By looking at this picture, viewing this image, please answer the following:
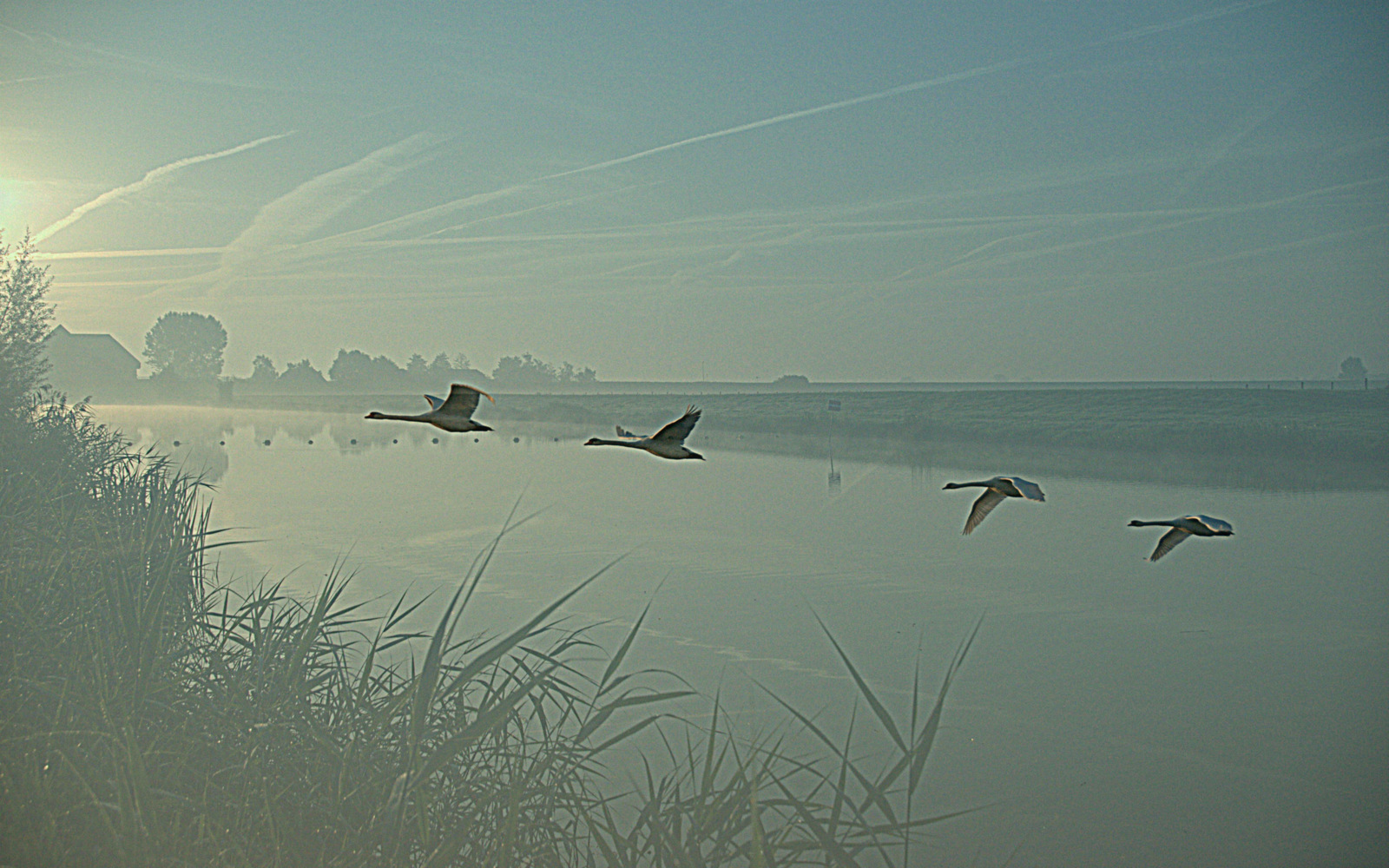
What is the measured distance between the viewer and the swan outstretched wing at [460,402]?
2.85 metres

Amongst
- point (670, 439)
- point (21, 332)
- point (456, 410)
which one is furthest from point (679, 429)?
point (21, 332)

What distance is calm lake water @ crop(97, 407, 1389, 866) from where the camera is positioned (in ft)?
25.7

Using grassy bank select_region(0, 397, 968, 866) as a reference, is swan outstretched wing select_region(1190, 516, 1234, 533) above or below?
above

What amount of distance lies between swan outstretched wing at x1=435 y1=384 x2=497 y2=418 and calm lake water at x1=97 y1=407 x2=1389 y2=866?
105cm

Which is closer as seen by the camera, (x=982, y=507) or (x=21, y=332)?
(x=982, y=507)

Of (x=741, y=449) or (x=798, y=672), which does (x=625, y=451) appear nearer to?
(x=741, y=449)

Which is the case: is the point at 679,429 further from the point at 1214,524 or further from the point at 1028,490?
the point at 1214,524

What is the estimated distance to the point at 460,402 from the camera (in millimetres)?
2902

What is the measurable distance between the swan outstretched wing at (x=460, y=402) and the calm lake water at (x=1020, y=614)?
1047 mm

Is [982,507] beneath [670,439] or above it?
beneath

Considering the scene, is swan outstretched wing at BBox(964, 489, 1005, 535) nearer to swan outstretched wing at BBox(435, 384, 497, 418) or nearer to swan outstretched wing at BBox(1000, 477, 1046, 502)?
swan outstretched wing at BBox(1000, 477, 1046, 502)

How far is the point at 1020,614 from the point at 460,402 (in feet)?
40.4

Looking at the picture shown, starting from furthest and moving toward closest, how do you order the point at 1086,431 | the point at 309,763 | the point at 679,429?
the point at 1086,431
the point at 309,763
the point at 679,429

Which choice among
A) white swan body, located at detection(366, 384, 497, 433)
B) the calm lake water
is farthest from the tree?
white swan body, located at detection(366, 384, 497, 433)
